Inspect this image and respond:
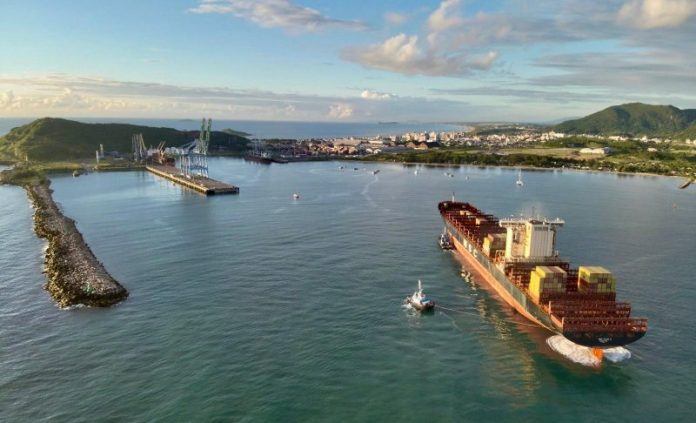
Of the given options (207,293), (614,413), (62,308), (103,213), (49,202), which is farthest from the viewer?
(49,202)

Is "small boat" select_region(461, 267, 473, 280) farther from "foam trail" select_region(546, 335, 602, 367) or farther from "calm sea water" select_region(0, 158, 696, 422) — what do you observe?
"foam trail" select_region(546, 335, 602, 367)

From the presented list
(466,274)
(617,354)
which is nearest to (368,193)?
(466,274)

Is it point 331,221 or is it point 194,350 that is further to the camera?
point 331,221

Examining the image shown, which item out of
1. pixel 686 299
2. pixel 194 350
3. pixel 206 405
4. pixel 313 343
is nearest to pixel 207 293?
pixel 194 350

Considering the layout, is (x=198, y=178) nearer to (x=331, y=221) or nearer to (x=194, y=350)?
(x=331, y=221)

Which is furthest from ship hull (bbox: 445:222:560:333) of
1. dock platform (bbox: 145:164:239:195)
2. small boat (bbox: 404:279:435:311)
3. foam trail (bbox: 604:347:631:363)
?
dock platform (bbox: 145:164:239:195)

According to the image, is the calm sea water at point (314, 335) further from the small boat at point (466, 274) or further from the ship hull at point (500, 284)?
the small boat at point (466, 274)
